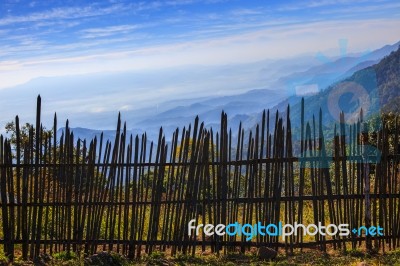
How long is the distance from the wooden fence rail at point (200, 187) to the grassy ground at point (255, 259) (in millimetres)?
179

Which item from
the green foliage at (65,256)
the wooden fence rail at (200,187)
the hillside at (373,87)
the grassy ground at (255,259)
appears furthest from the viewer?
the hillside at (373,87)

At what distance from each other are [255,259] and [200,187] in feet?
4.52

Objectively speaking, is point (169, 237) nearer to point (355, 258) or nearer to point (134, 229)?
point (134, 229)

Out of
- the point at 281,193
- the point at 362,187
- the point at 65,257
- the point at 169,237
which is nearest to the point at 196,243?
the point at 169,237

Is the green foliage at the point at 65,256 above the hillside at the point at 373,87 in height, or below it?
below

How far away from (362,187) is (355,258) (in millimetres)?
1081

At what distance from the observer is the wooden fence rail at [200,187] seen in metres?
7.84

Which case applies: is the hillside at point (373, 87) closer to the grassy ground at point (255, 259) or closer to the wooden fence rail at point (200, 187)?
the wooden fence rail at point (200, 187)

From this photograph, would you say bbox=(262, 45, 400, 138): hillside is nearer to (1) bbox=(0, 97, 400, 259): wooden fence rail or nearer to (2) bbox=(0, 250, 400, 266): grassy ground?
(1) bbox=(0, 97, 400, 259): wooden fence rail

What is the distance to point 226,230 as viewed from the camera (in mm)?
8078

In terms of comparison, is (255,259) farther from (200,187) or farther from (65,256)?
(65,256)

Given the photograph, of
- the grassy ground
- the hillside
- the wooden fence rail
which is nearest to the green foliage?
the grassy ground

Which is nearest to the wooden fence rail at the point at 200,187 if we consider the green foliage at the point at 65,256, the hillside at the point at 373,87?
the green foliage at the point at 65,256

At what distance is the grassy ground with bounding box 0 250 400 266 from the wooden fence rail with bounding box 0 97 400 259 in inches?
7.0
